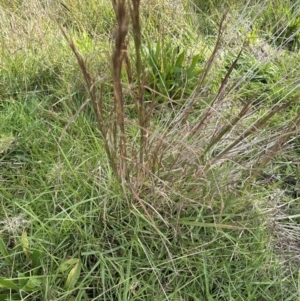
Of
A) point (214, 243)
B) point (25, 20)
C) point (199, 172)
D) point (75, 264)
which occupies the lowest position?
point (25, 20)

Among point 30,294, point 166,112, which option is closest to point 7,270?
point 30,294

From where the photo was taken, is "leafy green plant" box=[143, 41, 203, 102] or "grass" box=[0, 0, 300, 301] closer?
"grass" box=[0, 0, 300, 301]

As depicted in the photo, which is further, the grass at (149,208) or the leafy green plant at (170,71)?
A: the leafy green plant at (170,71)

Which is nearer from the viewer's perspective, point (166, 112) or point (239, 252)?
point (239, 252)

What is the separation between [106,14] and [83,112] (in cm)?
90

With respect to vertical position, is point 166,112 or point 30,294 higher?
point 166,112

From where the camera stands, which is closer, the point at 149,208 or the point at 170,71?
the point at 149,208

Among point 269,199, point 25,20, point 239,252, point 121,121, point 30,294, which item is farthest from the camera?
point 25,20

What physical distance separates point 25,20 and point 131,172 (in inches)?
54.8

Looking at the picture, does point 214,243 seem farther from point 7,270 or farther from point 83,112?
point 83,112

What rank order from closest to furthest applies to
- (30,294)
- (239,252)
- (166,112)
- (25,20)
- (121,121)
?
(121,121) → (30,294) → (239,252) → (166,112) → (25,20)

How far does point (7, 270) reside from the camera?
1218 mm

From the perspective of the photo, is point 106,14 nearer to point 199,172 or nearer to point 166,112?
point 166,112

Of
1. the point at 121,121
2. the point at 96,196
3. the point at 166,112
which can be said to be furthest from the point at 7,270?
the point at 166,112
